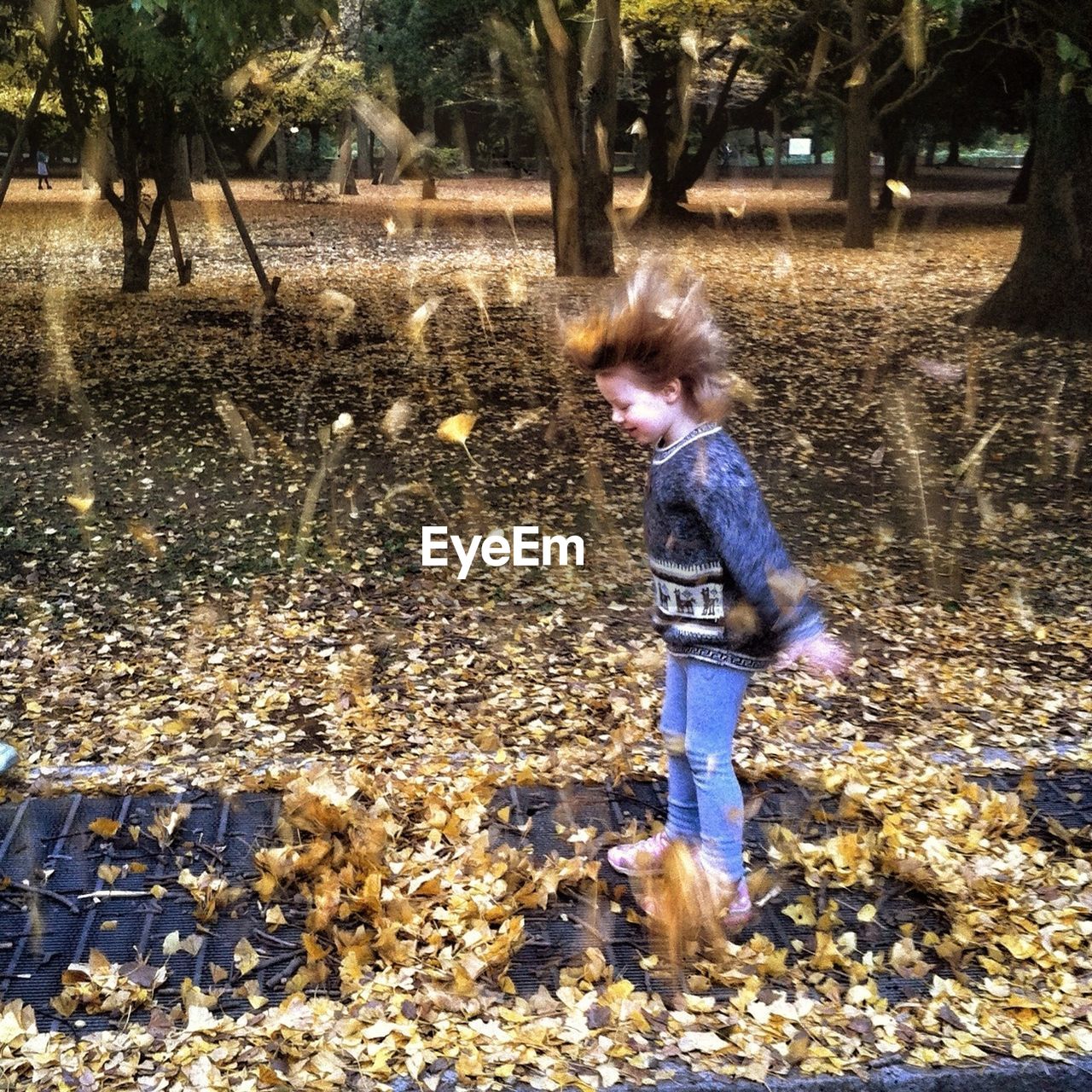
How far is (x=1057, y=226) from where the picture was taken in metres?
11.5

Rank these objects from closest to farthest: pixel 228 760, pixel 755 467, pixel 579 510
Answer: pixel 228 760
pixel 579 510
pixel 755 467

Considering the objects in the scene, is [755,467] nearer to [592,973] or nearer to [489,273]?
[592,973]

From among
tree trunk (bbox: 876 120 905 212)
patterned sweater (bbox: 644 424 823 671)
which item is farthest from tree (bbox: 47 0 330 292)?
tree trunk (bbox: 876 120 905 212)

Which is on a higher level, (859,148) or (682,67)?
(682,67)

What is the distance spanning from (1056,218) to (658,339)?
9.96m

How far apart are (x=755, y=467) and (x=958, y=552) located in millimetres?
1793

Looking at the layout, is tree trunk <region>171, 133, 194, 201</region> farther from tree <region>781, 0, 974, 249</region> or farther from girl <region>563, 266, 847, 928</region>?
girl <region>563, 266, 847, 928</region>

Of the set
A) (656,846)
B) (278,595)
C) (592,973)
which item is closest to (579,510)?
(278,595)

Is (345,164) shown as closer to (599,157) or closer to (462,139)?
(462,139)

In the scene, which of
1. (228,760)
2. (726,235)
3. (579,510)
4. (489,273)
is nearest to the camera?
(228,760)

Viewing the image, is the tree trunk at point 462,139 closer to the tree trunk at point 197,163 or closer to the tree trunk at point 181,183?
the tree trunk at point 197,163

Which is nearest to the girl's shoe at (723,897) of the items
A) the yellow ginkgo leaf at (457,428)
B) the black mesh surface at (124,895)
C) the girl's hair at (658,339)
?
the black mesh surface at (124,895)

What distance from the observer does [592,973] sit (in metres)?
3.21

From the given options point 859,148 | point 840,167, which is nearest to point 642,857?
point 859,148
